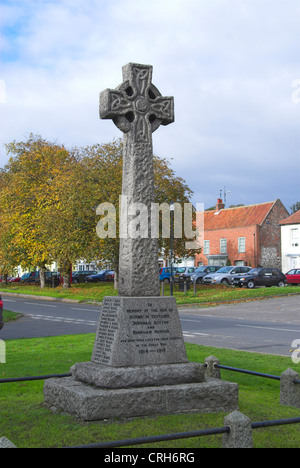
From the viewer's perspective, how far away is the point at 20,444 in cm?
578

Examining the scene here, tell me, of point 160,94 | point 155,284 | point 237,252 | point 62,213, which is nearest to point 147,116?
point 160,94

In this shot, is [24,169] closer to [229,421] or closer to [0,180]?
[0,180]

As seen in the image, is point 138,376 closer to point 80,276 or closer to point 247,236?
point 247,236

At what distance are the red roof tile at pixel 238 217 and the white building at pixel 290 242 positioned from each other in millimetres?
3809

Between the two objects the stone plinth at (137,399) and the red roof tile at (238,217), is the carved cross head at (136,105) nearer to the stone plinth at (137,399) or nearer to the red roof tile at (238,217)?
the stone plinth at (137,399)

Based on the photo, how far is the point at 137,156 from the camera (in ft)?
25.1

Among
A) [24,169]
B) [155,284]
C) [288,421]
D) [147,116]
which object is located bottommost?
[288,421]

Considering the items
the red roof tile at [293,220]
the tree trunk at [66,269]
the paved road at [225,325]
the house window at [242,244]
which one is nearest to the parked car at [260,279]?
the paved road at [225,325]

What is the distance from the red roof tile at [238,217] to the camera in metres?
63.7

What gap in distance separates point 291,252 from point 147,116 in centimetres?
5346

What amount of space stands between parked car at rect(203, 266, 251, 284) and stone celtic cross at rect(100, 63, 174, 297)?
3620 cm

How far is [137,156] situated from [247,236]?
57.1 meters

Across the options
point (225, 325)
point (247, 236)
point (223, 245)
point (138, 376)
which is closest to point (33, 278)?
point (223, 245)

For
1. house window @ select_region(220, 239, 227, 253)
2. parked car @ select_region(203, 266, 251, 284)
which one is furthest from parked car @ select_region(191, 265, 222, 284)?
house window @ select_region(220, 239, 227, 253)
